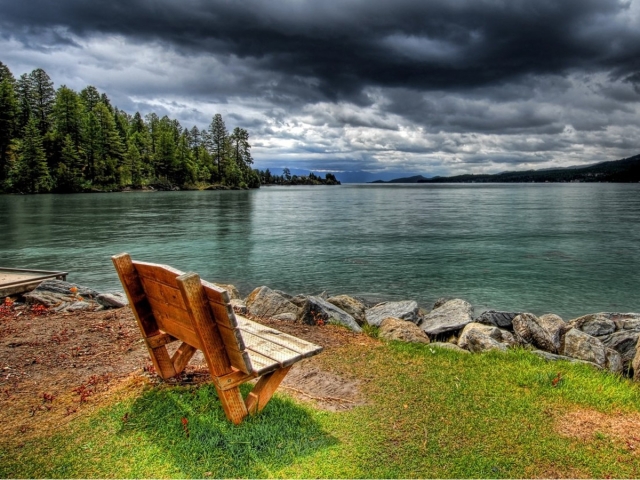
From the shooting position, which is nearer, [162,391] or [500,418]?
[500,418]

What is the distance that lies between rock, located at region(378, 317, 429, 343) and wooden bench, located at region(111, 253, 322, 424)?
3462 mm

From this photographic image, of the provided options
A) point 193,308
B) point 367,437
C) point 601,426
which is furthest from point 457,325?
point 193,308

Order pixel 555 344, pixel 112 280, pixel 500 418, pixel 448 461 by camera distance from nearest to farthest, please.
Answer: pixel 448 461 → pixel 500 418 → pixel 555 344 → pixel 112 280

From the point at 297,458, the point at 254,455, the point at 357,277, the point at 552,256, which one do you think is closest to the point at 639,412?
the point at 297,458

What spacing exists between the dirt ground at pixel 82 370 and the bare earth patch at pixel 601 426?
2.30 m

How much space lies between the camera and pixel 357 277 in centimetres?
1925

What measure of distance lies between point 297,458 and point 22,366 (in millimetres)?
4612

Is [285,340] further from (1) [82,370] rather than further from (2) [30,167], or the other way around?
(2) [30,167]

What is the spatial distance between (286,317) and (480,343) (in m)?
4.00

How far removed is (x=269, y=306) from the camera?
33.9ft

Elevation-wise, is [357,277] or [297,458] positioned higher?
[297,458]

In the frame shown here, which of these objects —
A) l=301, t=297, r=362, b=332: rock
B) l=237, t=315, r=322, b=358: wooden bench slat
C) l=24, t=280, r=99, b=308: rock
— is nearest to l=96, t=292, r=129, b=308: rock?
l=24, t=280, r=99, b=308: rock

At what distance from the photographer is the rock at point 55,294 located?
421 inches

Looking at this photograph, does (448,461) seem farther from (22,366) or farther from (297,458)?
(22,366)
